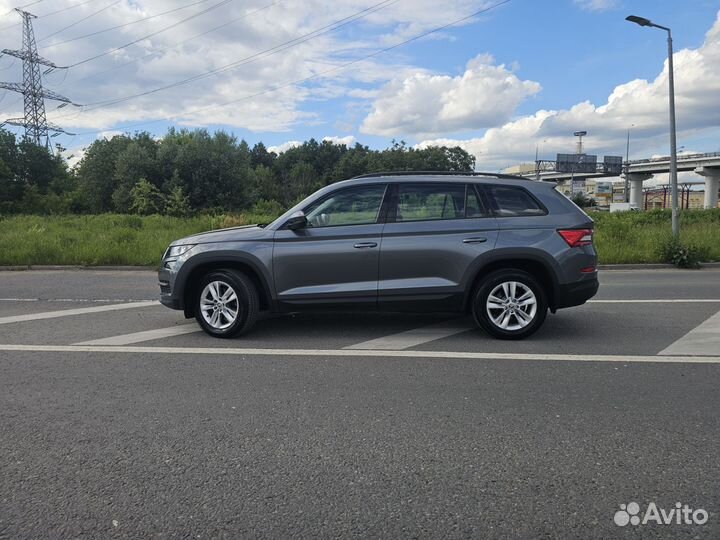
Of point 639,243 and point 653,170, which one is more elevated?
point 653,170

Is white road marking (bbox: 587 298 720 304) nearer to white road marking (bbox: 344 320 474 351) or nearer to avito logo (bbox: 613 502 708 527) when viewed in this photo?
white road marking (bbox: 344 320 474 351)

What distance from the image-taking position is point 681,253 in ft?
45.3

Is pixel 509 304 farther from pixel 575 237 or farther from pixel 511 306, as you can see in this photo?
pixel 575 237

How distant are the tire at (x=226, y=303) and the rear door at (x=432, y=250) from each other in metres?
1.46

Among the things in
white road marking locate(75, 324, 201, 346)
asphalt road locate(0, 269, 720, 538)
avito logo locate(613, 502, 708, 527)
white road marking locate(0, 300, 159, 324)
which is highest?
white road marking locate(0, 300, 159, 324)

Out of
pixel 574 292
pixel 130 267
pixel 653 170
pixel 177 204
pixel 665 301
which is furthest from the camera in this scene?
pixel 653 170

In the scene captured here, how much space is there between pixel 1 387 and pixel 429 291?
4.06 m

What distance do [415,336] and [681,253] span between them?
10.8 metres

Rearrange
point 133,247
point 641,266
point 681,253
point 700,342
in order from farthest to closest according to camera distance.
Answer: point 133,247 → point 641,266 → point 681,253 → point 700,342

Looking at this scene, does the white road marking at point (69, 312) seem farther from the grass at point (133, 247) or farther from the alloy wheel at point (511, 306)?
the grass at point (133, 247)

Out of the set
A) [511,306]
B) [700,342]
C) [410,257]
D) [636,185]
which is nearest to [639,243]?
[700,342]

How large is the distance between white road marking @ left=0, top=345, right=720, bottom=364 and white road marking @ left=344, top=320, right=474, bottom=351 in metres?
0.21

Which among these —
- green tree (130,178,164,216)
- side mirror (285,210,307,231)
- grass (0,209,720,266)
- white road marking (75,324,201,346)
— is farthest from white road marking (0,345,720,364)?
green tree (130,178,164,216)

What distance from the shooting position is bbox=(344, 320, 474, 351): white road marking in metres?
5.77
